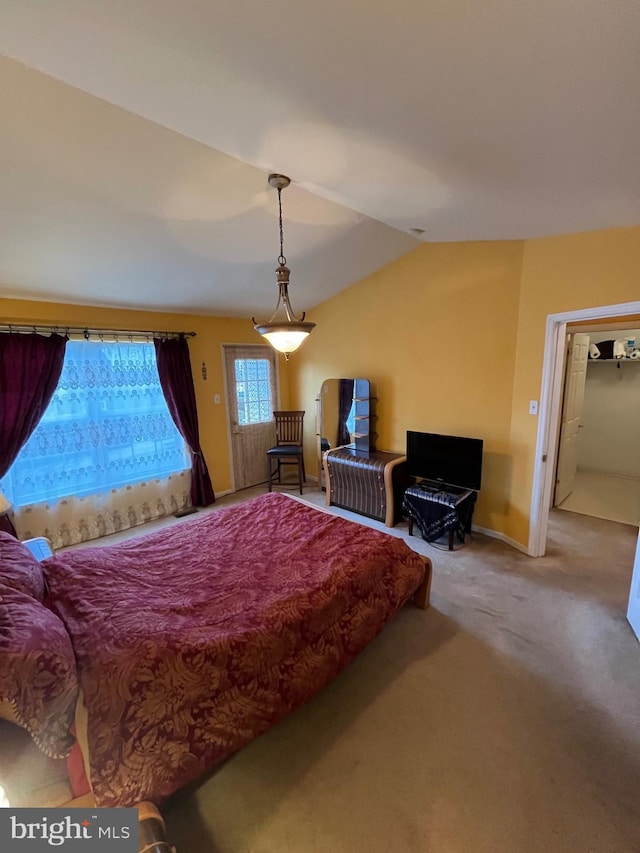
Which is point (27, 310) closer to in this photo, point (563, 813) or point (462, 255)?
point (462, 255)

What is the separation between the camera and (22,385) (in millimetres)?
3014

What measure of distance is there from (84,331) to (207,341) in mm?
1327

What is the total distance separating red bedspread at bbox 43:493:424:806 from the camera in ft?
4.09

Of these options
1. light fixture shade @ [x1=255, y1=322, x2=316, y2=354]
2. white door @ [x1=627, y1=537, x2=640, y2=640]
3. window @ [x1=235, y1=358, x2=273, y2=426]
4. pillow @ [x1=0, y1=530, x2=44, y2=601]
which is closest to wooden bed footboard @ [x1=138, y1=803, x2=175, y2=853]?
pillow @ [x1=0, y1=530, x2=44, y2=601]

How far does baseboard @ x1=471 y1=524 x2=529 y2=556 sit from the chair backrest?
8.15ft

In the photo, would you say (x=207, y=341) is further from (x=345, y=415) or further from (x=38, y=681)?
(x=38, y=681)

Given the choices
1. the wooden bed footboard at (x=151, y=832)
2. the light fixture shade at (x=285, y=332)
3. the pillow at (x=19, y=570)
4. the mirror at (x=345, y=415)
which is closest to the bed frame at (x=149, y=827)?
the wooden bed footboard at (x=151, y=832)

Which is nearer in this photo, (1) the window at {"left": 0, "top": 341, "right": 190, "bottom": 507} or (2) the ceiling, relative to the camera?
(2) the ceiling

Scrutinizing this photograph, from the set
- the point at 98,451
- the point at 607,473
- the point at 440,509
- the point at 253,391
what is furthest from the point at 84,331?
the point at 607,473

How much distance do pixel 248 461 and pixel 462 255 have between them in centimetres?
351

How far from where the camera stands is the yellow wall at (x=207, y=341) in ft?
11.3

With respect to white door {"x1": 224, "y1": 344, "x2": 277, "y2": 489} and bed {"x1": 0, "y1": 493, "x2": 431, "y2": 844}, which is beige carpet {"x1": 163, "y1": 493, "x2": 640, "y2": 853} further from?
white door {"x1": 224, "y1": 344, "x2": 277, "y2": 489}

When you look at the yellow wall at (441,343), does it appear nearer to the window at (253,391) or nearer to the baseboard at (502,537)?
the baseboard at (502,537)

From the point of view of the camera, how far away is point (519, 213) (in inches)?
91.6
